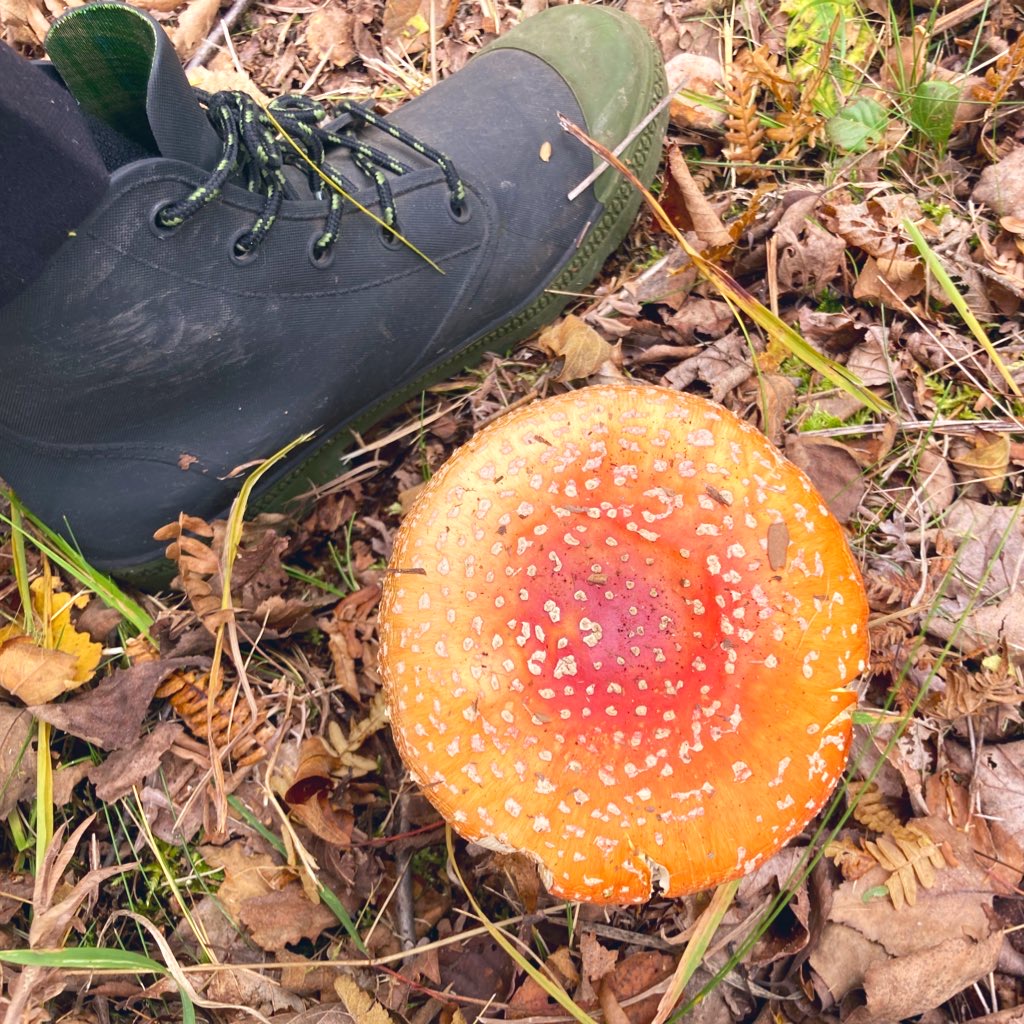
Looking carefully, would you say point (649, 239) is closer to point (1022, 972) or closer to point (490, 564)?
point (490, 564)

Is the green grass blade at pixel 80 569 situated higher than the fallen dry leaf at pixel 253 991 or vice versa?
the green grass blade at pixel 80 569

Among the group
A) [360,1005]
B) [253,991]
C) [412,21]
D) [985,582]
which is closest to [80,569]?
[253,991]

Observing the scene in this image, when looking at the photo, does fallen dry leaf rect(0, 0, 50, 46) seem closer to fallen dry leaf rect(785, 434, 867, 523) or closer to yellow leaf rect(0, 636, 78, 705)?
yellow leaf rect(0, 636, 78, 705)

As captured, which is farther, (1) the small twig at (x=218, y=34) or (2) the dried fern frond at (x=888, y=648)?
(1) the small twig at (x=218, y=34)

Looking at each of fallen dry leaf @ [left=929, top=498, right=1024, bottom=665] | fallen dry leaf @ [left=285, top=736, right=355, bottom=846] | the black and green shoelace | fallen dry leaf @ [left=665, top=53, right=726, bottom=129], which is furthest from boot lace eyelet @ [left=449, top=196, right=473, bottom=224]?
fallen dry leaf @ [left=929, top=498, right=1024, bottom=665]

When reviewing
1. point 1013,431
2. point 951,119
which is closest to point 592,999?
point 1013,431

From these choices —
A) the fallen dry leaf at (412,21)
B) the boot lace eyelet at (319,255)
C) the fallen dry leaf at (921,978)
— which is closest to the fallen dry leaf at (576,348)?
the boot lace eyelet at (319,255)

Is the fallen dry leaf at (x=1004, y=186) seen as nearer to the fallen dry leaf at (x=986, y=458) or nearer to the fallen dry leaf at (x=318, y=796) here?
the fallen dry leaf at (x=986, y=458)
